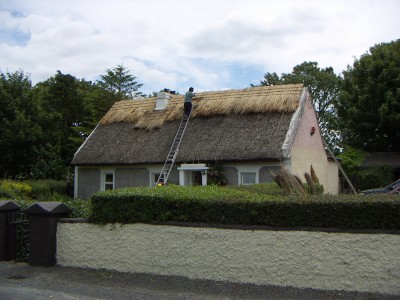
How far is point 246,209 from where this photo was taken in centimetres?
770

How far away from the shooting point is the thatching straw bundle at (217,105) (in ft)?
70.1

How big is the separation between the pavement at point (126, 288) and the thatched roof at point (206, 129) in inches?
445

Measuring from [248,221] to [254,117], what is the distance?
1390 cm

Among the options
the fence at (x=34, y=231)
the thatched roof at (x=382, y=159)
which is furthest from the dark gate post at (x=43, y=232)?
the thatched roof at (x=382, y=159)

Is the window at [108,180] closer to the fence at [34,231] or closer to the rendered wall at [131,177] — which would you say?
the rendered wall at [131,177]

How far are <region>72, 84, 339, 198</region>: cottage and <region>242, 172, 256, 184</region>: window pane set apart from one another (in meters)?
0.04

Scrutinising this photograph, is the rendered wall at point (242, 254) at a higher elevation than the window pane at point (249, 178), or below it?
below

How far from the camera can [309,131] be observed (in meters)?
22.5

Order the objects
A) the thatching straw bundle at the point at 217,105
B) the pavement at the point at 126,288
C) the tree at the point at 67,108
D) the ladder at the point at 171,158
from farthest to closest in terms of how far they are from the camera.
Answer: the tree at the point at 67,108 < the thatching straw bundle at the point at 217,105 < the ladder at the point at 171,158 < the pavement at the point at 126,288

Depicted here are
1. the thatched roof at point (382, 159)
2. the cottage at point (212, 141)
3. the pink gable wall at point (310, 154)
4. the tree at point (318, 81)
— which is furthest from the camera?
the tree at point (318, 81)

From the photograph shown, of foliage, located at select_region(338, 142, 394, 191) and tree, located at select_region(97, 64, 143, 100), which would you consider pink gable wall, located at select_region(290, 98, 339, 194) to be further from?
tree, located at select_region(97, 64, 143, 100)

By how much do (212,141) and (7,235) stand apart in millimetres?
12228

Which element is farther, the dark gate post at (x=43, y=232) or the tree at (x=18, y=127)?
the tree at (x=18, y=127)

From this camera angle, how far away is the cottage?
19.6 m
